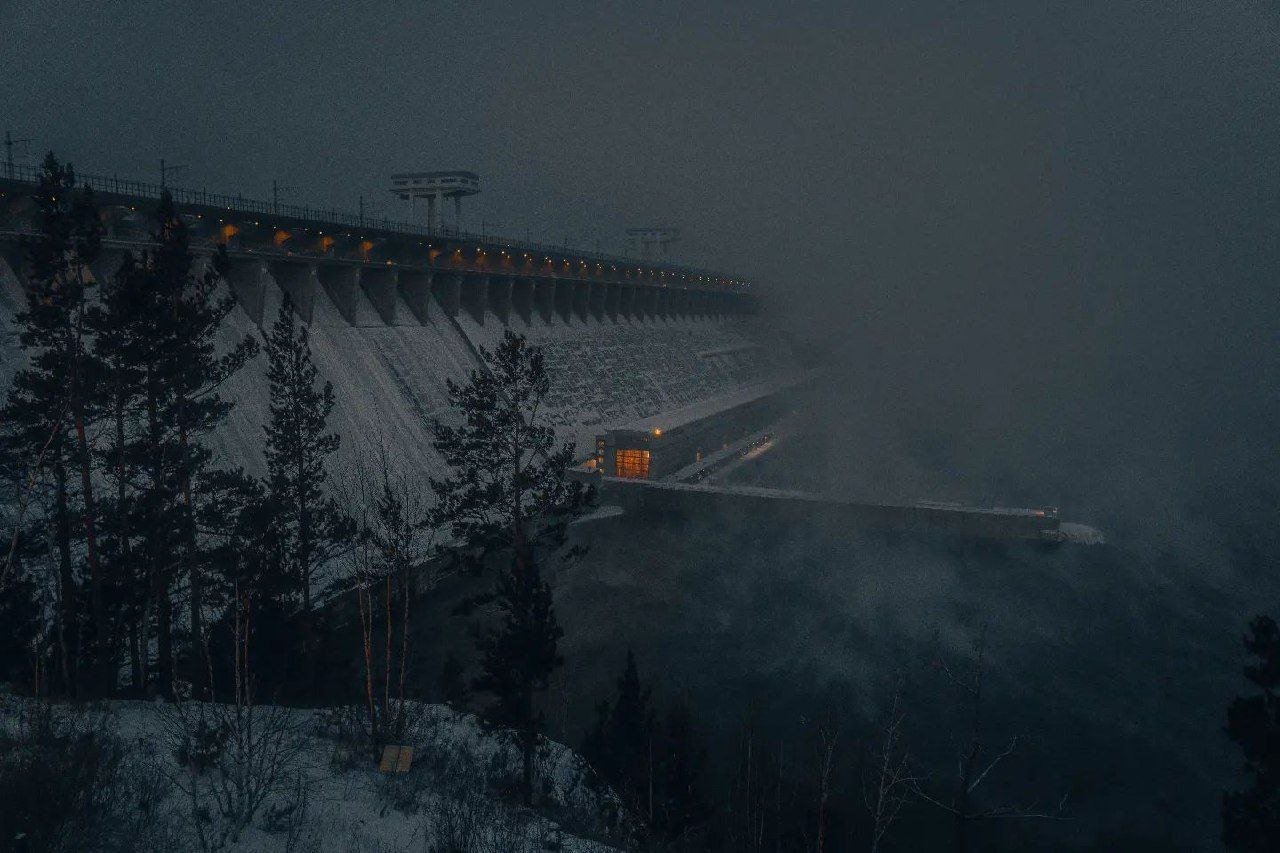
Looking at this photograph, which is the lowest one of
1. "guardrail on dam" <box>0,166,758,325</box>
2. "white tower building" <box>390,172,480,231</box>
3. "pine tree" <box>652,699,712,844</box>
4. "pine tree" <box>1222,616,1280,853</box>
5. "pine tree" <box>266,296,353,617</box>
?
"pine tree" <box>652,699,712,844</box>

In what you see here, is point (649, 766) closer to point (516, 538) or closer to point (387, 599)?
point (516, 538)

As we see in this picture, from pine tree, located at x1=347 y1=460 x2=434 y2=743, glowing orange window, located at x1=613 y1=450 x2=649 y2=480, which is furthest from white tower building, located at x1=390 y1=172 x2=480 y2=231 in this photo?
pine tree, located at x1=347 y1=460 x2=434 y2=743

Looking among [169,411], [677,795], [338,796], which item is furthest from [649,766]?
[169,411]

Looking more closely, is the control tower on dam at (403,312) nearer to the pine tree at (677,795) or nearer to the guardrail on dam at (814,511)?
the guardrail on dam at (814,511)

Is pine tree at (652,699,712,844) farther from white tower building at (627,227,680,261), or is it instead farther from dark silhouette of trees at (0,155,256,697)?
white tower building at (627,227,680,261)

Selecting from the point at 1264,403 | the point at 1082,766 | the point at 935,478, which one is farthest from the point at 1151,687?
the point at 1264,403

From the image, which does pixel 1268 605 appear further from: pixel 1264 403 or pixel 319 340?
pixel 1264 403
